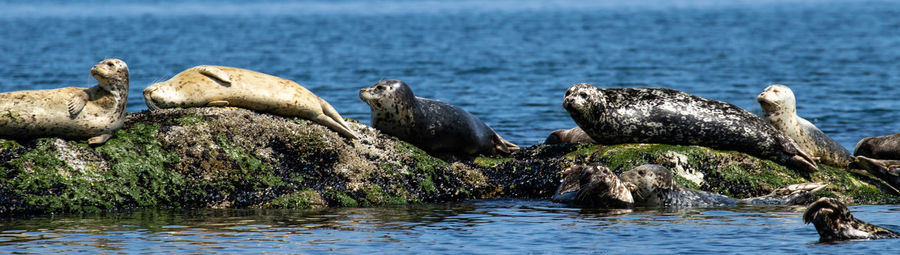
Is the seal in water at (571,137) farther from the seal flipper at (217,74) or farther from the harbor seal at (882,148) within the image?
the seal flipper at (217,74)

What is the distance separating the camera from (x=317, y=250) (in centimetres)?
723

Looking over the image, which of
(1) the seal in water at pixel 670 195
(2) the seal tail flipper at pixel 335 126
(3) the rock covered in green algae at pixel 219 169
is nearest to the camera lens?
(3) the rock covered in green algae at pixel 219 169

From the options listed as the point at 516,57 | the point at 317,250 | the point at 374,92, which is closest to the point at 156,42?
the point at 516,57

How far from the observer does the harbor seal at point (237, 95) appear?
9.88 meters

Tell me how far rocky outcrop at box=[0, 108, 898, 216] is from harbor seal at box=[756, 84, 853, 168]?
483mm

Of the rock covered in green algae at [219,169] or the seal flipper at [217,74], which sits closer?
the rock covered in green algae at [219,169]

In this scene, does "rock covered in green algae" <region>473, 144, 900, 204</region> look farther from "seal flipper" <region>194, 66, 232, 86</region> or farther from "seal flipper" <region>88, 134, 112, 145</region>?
"seal flipper" <region>88, 134, 112, 145</region>

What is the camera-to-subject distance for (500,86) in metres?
25.7

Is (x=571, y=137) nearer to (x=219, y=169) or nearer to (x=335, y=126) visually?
(x=335, y=126)

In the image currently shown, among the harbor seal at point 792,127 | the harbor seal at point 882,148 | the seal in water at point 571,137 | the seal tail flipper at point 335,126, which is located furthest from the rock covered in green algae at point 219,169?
the harbor seal at point 882,148

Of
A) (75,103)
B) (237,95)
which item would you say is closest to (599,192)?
(237,95)

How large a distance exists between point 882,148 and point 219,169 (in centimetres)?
606

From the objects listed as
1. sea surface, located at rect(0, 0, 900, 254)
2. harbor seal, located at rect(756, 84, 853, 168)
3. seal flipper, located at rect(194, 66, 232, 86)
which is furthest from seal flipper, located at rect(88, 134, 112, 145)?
harbor seal, located at rect(756, 84, 853, 168)

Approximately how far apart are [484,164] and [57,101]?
3.61 meters
